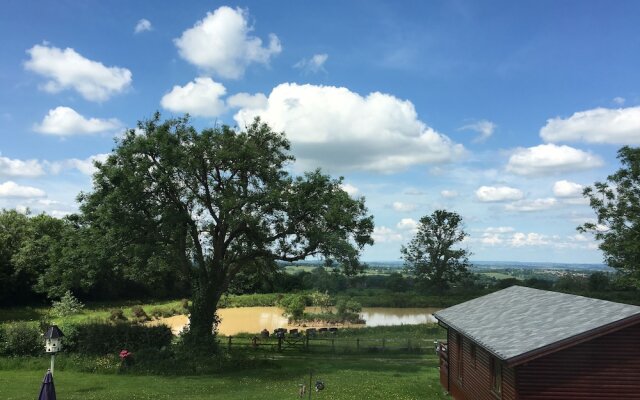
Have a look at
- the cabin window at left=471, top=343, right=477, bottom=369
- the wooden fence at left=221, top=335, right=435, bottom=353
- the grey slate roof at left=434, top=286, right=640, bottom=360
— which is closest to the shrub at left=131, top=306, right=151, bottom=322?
the wooden fence at left=221, top=335, right=435, bottom=353

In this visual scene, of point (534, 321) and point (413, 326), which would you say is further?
point (413, 326)

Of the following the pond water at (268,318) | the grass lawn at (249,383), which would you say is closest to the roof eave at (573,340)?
the grass lawn at (249,383)

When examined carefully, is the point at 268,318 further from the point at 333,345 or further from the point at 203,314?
the point at 203,314

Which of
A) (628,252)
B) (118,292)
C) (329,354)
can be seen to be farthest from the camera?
(118,292)

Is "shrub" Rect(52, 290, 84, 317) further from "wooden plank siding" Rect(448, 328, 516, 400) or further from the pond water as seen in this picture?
"wooden plank siding" Rect(448, 328, 516, 400)

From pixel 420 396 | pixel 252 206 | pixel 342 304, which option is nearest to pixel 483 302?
pixel 420 396

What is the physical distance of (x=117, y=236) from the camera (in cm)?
2614

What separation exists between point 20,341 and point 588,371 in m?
28.3

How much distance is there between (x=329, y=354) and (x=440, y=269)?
2049 inches

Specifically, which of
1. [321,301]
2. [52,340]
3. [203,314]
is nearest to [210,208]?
[203,314]

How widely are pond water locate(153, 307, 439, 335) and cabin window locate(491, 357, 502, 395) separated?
3284 cm

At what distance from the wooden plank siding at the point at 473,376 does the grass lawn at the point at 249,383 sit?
1.35m

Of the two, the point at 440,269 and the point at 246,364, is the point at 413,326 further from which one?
the point at 440,269

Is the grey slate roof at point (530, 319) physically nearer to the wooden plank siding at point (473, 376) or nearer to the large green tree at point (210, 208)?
the wooden plank siding at point (473, 376)
